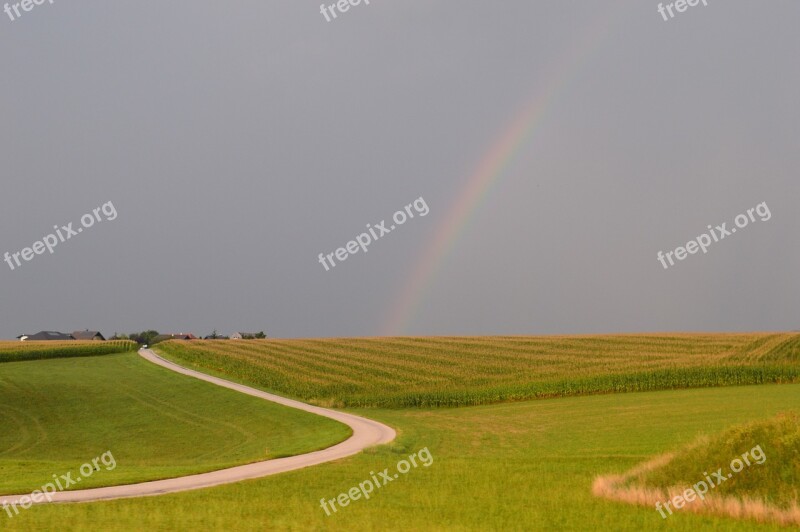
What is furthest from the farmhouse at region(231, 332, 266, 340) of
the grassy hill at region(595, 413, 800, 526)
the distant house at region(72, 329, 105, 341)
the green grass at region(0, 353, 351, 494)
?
the grassy hill at region(595, 413, 800, 526)

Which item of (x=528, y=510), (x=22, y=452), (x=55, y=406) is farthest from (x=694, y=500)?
(x=55, y=406)

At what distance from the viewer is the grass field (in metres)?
50.7

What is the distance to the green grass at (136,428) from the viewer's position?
94.4 feet

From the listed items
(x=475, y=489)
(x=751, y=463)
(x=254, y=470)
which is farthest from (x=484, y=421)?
(x=751, y=463)

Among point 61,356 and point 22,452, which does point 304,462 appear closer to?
point 22,452

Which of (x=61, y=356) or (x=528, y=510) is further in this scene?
(x=61, y=356)

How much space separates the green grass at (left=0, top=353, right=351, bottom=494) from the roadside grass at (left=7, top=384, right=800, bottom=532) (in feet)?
14.5

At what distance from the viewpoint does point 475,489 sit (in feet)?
68.1

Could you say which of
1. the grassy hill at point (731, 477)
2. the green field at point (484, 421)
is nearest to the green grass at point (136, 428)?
the green field at point (484, 421)

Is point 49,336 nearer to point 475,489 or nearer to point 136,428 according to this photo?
point 136,428

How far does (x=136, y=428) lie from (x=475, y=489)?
1139 inches

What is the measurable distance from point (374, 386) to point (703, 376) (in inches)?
860

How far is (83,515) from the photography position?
691 inches

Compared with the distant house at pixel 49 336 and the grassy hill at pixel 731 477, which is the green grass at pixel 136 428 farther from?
the distant house at pixel 49 336
